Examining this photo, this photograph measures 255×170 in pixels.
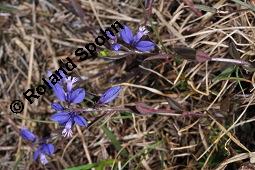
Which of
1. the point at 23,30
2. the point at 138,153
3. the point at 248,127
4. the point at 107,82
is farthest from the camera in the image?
the point at 23,30

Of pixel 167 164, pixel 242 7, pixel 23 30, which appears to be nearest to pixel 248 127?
pixel 167 164

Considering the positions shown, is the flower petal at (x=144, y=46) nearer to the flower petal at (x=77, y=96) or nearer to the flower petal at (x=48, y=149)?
the flower petal at (x=77, y=96)

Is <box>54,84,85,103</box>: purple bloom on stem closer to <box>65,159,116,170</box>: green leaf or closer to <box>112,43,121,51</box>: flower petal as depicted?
<box>112,43,121,51</box>: flower petal

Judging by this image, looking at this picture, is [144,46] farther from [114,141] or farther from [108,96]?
[114,141]

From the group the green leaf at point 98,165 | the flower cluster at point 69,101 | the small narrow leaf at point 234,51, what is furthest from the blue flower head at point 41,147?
the small narrow leaf at point 234,51

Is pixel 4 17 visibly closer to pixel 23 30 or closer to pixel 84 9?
pixel 23 30
